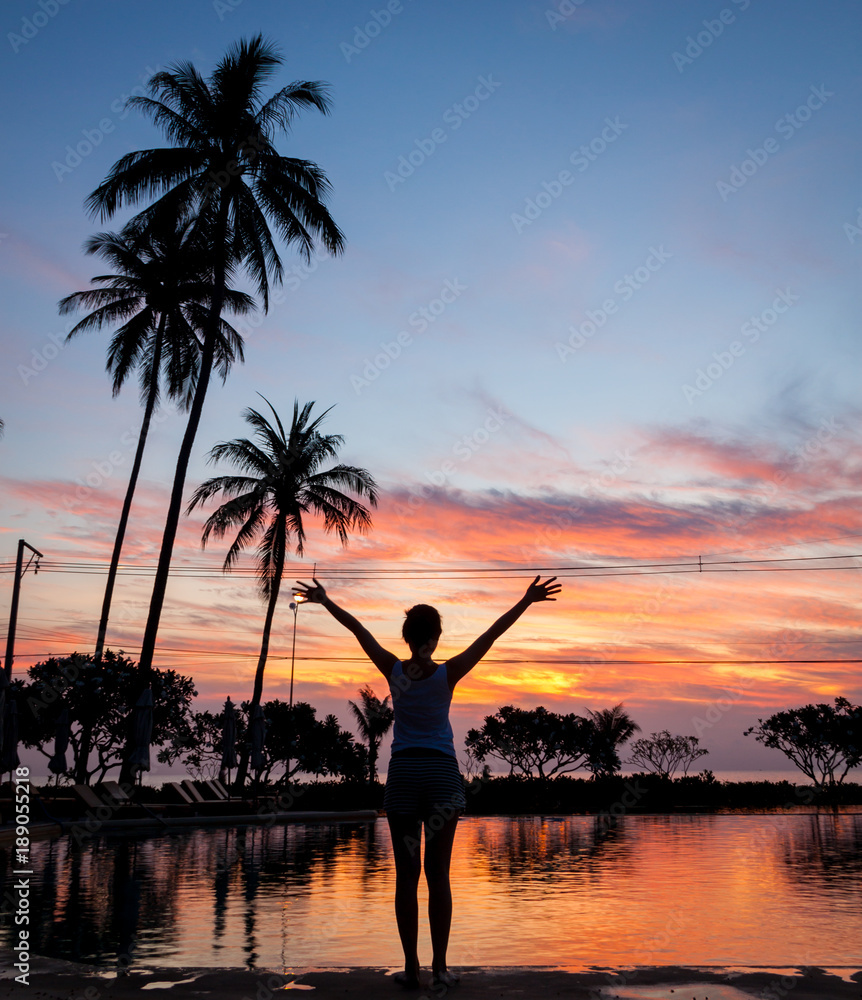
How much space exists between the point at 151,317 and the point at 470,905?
25136 mm

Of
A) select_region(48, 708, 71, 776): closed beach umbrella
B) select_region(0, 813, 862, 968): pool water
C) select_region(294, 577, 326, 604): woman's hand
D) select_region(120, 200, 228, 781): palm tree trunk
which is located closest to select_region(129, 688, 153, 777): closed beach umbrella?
select_region(120, 200, 228, 781): palm tree trunk

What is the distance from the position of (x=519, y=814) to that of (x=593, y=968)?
3640cm

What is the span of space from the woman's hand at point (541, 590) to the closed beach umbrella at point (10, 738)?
1518 cm

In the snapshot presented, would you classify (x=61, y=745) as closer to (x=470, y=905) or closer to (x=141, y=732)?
(x=141, y=732)

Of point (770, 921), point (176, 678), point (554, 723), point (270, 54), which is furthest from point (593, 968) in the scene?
point (554, 723)

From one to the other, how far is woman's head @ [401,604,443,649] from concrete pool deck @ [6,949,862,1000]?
1640mm

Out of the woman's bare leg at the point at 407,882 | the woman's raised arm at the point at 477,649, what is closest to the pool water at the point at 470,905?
the woman's bare leg at the point at 407,882

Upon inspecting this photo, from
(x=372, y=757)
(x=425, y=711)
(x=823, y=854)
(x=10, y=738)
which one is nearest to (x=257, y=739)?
(x=10, y=738)

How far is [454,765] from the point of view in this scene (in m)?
4.44

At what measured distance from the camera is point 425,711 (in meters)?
4.46

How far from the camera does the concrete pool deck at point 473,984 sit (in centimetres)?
421

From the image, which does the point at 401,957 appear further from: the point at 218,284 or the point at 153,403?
the point at 153,403

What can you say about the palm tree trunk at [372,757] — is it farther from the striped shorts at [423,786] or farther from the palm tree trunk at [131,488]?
the striped shorts at [423,786]

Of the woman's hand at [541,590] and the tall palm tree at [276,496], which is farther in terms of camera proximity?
the tall palm tree at [276,496]
